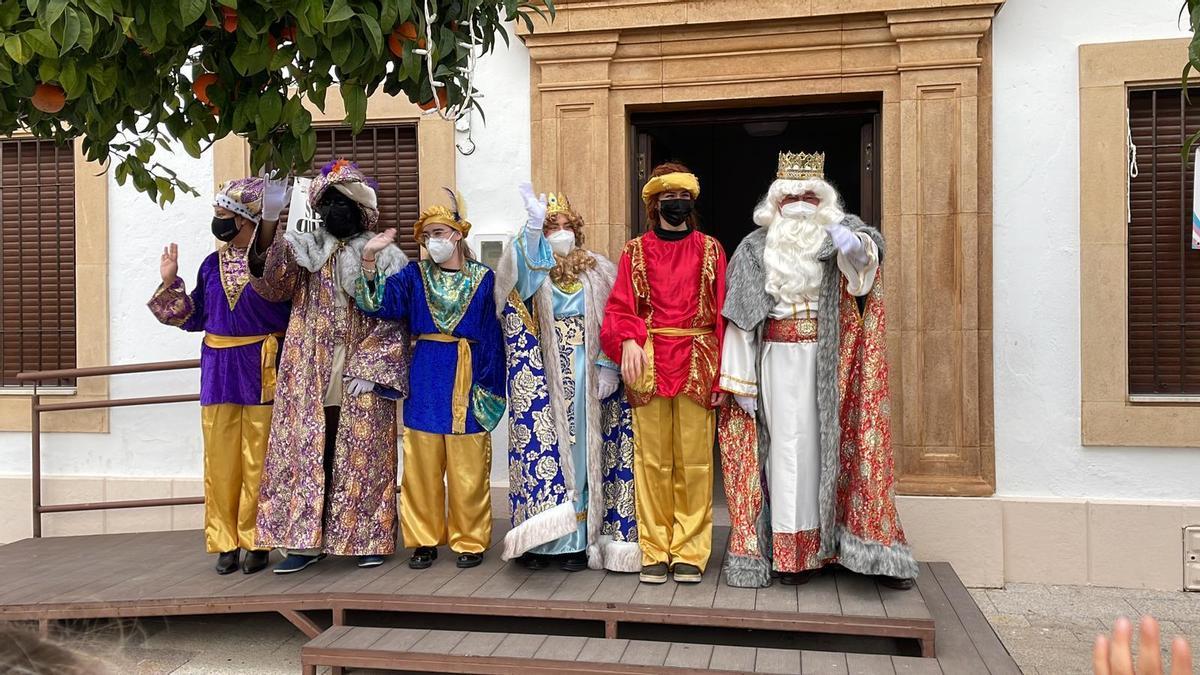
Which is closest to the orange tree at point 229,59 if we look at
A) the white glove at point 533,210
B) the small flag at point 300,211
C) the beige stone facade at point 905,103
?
the white glove at point 533,210

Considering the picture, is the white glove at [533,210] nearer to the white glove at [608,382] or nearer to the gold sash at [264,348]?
the white glove at [608,382]

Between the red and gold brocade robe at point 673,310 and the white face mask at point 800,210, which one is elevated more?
the white face mask at point 800,210

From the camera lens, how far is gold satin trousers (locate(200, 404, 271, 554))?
4.41 m

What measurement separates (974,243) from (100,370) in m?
5.07

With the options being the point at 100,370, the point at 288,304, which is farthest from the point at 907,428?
the point at 100,370

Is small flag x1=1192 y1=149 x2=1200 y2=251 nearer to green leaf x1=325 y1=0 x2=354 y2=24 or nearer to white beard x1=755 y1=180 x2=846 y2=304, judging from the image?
white beard x1=755 y1=180 x2=846 y2=304

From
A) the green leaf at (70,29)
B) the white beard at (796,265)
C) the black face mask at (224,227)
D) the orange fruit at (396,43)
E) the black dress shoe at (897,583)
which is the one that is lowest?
the black dress shoe at (897,583)

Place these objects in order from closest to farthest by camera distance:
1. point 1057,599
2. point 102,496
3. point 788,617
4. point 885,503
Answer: point 788,617 → point 885,503 → point 1057,599 → point 102,496

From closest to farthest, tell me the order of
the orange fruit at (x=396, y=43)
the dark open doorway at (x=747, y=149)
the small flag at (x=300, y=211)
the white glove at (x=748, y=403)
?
the orange fruit at (x=396, y=43) < the white glove at (x=748, y=403) < the small flag at (x=300, y=211) < the dark open doorway at (x=747, y=149)

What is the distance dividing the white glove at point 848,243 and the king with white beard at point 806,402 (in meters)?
0.03

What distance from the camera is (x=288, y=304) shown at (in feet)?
14.8

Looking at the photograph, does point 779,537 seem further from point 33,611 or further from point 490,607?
point 33,611

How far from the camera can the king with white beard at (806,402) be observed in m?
3.94

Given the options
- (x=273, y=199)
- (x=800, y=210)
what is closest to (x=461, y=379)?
(x=273, y=199)
